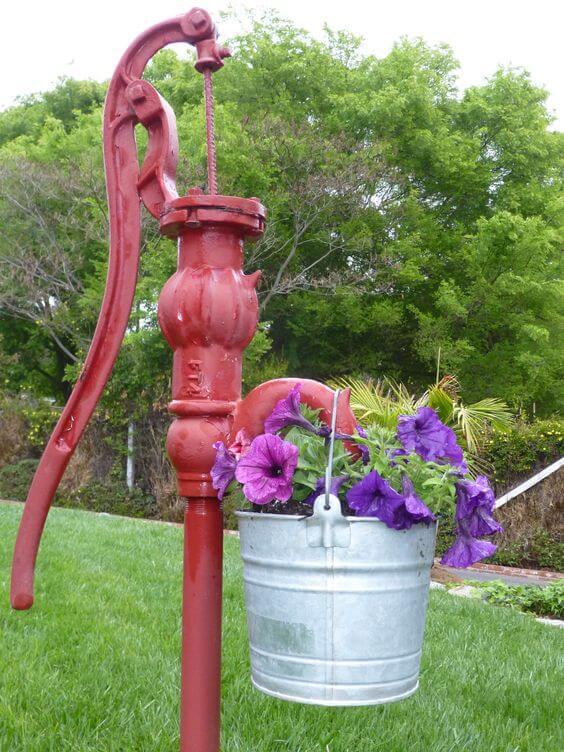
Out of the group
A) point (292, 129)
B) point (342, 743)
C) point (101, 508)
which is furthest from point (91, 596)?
point (292, 129)

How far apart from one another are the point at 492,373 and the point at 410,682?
53.4 feet

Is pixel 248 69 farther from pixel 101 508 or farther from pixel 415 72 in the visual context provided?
pixel 101 508

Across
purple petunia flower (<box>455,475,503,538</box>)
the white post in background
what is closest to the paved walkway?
the white post in background

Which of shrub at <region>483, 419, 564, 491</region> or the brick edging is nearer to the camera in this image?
the brick edging

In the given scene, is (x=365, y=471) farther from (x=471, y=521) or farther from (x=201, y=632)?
A: (x=201, y=632)

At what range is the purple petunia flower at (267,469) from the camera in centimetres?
140

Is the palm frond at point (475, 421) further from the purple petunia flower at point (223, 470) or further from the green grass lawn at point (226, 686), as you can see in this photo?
the purple petunia flower at point (223, 470)

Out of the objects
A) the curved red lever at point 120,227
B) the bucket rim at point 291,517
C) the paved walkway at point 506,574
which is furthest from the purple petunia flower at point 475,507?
the paved walkway at point 506,574

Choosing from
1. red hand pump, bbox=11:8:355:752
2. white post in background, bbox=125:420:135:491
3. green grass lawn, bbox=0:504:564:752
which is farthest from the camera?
white post in background, bbox=125:420:135:491

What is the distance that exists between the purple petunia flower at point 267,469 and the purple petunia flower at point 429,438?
0.22 meters

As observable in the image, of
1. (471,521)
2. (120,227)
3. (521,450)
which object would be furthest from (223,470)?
(521,450)

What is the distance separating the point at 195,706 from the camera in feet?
5.29

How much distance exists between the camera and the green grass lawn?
8.04 ft

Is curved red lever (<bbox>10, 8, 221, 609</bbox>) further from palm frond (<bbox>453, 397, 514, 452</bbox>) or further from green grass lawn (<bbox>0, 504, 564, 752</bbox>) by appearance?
palm frond (<bbox>453, 397, 514, 452</bbox>)
